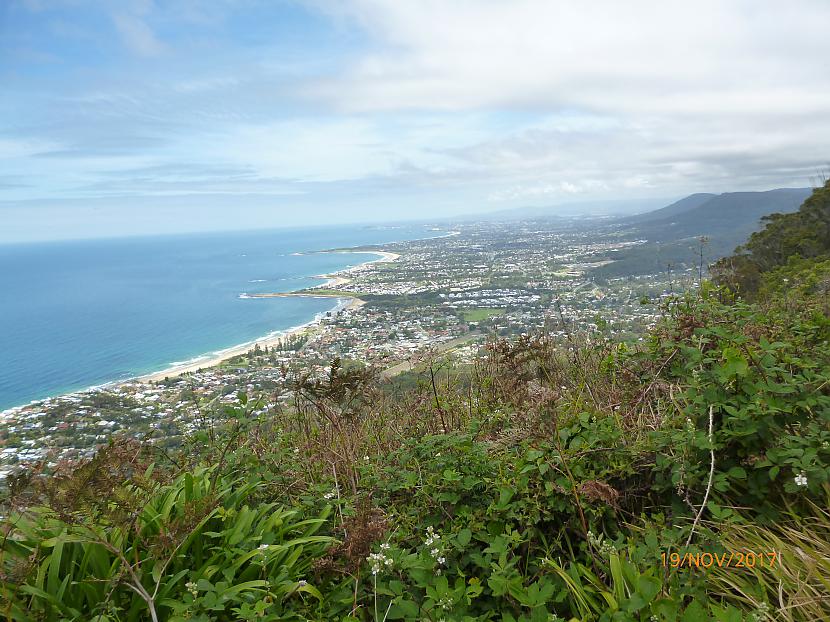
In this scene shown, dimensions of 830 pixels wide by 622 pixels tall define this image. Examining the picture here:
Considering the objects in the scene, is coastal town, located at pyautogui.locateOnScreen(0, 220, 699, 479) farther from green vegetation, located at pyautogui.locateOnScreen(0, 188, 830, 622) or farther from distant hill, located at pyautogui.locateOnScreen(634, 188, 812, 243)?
distant hill, located at pyautogui.locateOnScreen(634, 188, 812, 243)

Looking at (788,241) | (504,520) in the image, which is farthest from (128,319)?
(504,520)

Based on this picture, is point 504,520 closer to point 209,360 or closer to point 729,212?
point 209,360

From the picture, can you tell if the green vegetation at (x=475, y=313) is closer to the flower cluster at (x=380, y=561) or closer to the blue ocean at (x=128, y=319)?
the blue ocean at (x=128, y=319)

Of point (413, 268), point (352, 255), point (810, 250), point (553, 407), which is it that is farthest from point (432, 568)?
point (352, 255)

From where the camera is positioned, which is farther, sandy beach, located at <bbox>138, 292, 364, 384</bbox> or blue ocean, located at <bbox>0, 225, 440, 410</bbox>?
blue ocean, located at <bbox>0, 225, 440, 410</bbox>

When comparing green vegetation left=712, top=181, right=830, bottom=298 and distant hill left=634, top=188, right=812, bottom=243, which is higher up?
distant hill left=634, top=188, right=812, bottom=243
